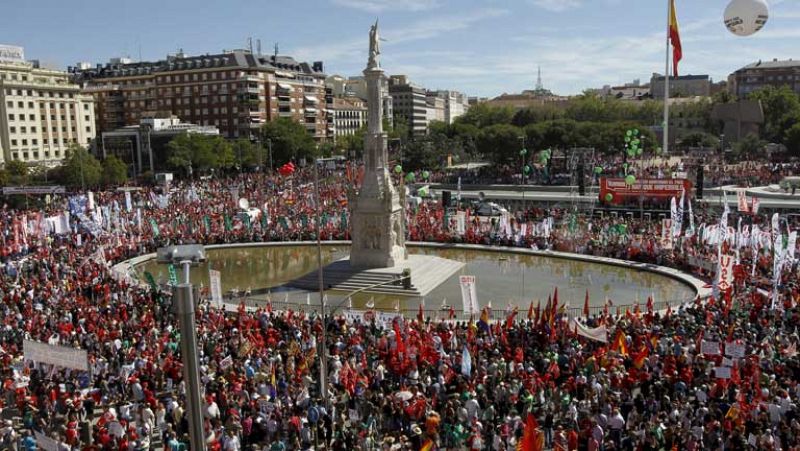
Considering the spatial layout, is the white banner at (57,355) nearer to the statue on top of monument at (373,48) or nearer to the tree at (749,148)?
the statue on top of monument at (373,48)

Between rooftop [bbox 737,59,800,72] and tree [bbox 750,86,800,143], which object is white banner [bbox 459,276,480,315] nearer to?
tree [bbox 750,86,800,143]

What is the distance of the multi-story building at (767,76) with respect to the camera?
15225 cm

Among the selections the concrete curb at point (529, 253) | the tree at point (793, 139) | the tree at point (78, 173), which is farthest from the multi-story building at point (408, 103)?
the concrete curb at point (529, 253)

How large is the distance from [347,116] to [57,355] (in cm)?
13249

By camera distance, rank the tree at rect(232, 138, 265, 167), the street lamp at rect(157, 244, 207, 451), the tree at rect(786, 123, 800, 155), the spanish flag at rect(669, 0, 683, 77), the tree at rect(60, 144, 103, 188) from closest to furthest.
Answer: the street lamp at rect(157, 244, 207, 451) → the spanish flag at rect(669, 0, 683, 77) → the tree at rect(60, 144, 103, 188) → the tree at rect(786, 123, 800, 155) → the tree at rect(232, 138, 265, 167)

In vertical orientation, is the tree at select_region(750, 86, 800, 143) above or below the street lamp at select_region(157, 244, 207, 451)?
above

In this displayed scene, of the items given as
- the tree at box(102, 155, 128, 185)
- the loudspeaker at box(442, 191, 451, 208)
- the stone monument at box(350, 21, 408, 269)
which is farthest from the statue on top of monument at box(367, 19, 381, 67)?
the tree at box(102, 155, 128, 185)

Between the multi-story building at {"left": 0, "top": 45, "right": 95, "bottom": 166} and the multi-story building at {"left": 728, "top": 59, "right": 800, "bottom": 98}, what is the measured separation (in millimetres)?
127719

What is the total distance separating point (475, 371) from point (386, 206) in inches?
659

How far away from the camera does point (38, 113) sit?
98188 mm

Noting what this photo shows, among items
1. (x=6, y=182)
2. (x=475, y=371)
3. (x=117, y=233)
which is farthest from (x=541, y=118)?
(x=475, y=371)

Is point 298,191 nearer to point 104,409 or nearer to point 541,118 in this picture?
point 104,409

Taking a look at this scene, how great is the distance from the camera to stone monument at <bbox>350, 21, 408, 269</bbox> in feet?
116

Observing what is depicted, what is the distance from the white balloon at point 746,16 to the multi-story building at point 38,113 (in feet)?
257
